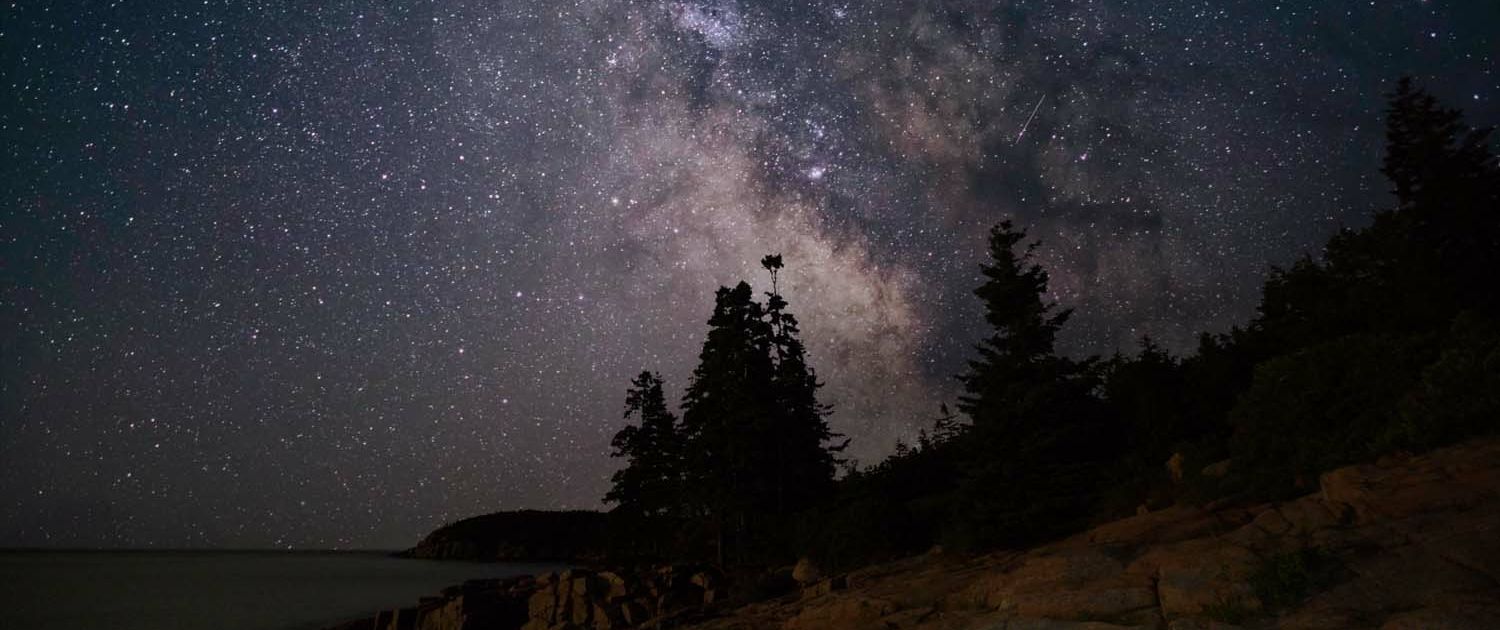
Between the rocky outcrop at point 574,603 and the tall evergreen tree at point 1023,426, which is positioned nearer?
the tall evergreen tree at point 1023,426

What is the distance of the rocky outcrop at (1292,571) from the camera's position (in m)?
7.78

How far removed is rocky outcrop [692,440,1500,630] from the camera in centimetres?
778

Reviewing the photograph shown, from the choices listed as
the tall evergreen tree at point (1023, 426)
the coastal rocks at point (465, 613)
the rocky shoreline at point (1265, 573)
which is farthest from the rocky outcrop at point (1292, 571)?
the coastal rocks at point (465, 613)

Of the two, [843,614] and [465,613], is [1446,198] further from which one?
[465,613]

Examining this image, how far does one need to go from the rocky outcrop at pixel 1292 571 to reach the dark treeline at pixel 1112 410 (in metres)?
1.83

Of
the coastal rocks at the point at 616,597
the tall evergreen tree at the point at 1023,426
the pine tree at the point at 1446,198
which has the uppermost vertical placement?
the pine tree at the point at 1446,198

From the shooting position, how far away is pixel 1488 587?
7.30 metres

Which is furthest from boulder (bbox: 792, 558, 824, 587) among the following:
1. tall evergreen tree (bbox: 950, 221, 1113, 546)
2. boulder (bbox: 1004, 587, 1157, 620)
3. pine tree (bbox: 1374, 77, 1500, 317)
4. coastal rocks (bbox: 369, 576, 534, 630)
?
pine tree (bbox: 1374, 77, 1500, 317)

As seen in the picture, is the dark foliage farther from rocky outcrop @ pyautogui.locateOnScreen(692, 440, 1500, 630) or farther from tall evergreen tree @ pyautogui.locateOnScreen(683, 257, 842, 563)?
rocky outcrop @ pyautogui.locateOnScreen(692, 440, 1500, 630)

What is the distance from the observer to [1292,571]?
28.2ft

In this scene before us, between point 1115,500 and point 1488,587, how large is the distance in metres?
13.1

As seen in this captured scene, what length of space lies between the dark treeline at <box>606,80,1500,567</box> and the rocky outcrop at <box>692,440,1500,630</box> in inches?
72.2

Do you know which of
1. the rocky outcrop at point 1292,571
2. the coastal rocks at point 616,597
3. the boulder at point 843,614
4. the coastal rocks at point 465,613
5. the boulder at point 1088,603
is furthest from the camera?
the coastal rocks at point 465,613

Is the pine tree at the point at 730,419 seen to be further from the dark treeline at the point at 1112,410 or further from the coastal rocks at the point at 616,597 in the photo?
the coastal rocks at the point at 616,597
